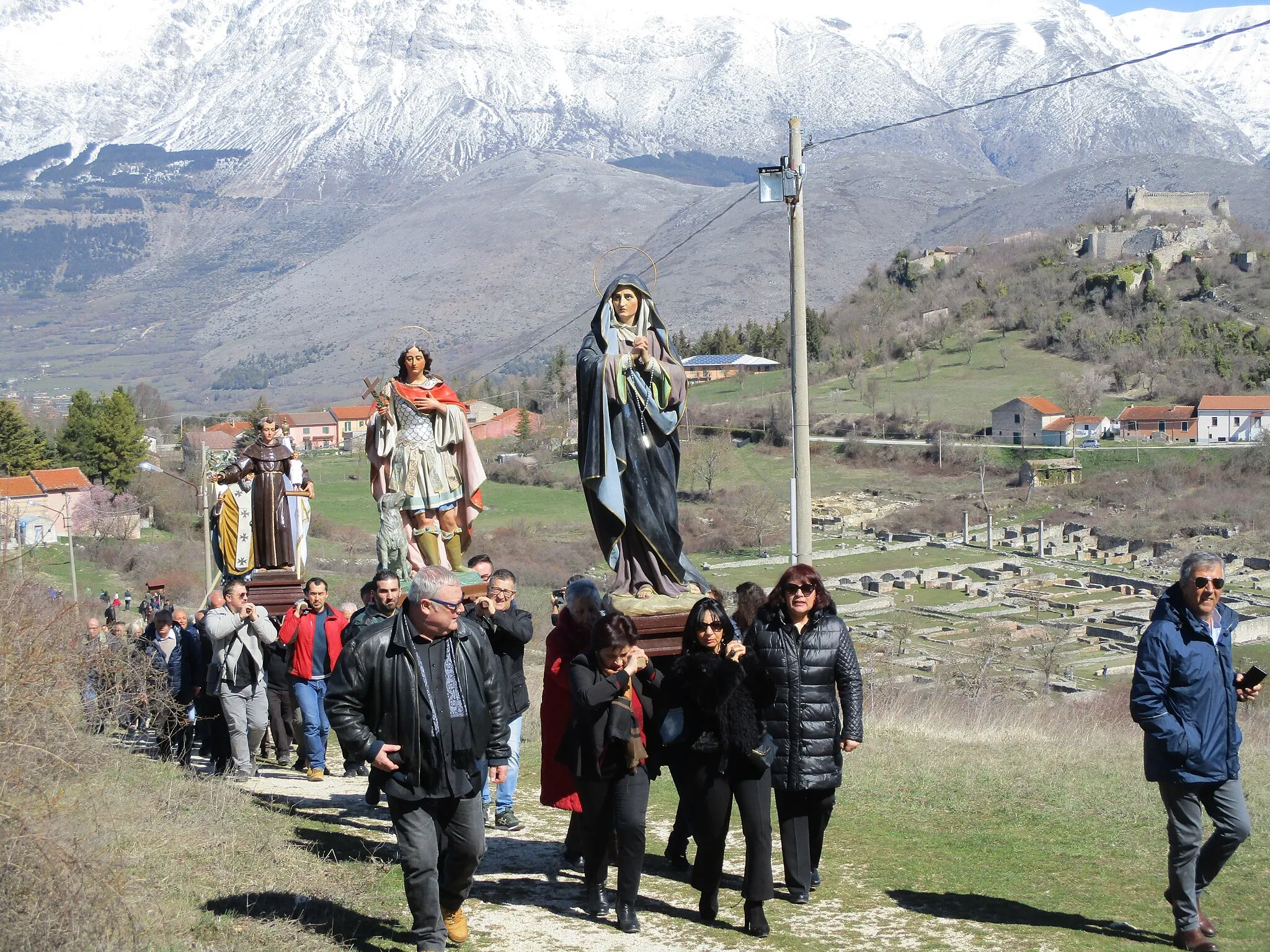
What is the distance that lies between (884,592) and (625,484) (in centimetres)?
4729

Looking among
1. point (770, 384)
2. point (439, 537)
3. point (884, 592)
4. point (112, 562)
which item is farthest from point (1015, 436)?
point (439, 537)

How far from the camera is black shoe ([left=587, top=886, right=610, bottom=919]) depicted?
730cm

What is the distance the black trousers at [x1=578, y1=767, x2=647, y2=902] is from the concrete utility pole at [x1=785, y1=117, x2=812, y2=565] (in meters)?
5.50

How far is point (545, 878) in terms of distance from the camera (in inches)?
Answer: 316

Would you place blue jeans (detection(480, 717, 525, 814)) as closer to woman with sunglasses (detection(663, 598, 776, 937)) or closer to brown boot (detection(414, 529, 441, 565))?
brown boot (detection(414, 529, 441, 565))

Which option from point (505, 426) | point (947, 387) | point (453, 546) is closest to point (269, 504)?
point (453, 546)

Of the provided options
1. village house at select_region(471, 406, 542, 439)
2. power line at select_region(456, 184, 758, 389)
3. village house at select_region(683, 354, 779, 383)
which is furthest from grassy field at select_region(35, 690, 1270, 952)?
village house at select_region(683, 354, 779, 383)

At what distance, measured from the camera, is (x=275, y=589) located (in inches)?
549

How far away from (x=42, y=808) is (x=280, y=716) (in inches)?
181

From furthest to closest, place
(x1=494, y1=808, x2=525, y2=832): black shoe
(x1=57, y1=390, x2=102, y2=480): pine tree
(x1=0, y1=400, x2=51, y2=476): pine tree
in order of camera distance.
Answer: (x1=57, y1=390, x2=102, y2=480): pine tree → (x1=0, y1=400, x2=51, y2=476): pine tree → (x1=494, y1=808, x2=525, y2=832): black shoe

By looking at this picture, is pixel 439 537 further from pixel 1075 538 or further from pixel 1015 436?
pixel 1015 436

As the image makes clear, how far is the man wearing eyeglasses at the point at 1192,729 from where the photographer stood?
6727 millimetres

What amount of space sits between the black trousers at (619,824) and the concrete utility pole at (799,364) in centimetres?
550

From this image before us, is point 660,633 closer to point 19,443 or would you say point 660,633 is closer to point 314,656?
point 314,656
